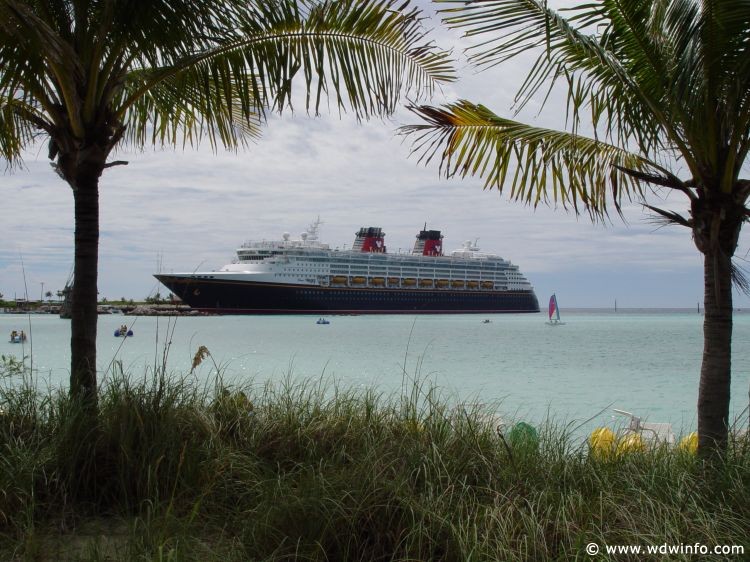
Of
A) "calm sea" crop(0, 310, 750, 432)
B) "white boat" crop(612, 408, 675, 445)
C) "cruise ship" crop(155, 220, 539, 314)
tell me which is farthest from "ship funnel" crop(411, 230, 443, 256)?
"white boat" crop(612, 408, 675, 445)

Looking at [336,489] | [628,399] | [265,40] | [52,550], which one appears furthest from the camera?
[628,399]

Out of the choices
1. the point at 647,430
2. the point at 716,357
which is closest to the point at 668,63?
the point at 716,357

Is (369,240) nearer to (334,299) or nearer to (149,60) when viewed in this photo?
(334,299)

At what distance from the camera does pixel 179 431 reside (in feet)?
10.5

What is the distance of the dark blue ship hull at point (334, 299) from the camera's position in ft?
169

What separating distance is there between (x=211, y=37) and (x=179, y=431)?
7.02 ft

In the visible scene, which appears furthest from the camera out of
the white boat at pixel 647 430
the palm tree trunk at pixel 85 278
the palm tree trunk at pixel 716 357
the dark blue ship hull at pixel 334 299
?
the dark blue ship hull at pixel 334 299

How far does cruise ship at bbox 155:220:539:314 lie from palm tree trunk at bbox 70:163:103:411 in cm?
4320

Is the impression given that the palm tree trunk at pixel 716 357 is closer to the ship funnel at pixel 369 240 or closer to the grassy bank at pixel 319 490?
the grassy bank at pixel 319 490

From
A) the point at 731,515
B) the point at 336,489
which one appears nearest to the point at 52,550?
the point at 336,489

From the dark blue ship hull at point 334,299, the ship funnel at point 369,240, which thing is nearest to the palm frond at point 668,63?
the dark blue ship hull at point 334,299

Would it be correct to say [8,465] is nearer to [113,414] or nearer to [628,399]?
[113,414]

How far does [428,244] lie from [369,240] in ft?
22.9

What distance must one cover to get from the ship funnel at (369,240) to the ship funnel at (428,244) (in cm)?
474
